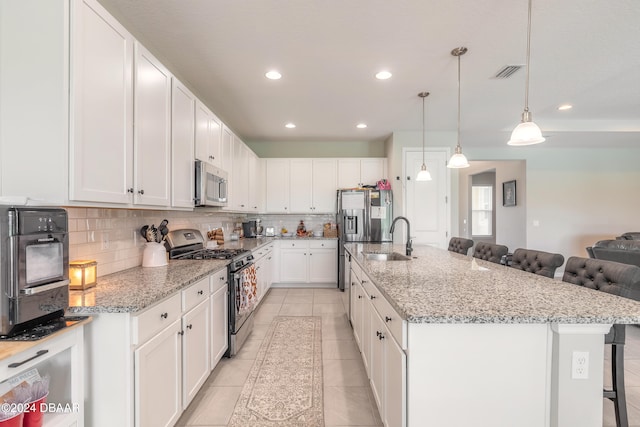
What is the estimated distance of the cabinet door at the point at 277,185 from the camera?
17.6 feet

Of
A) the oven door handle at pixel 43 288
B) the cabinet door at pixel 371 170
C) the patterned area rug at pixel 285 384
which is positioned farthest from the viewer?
the cabinet door at pixel 371 170

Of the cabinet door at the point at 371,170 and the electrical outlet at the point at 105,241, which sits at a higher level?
the cabinet door at the point at 371,170

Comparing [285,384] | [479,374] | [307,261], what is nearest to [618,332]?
[479,374]

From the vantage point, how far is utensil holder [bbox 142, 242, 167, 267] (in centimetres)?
223

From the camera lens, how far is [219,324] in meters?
2.38

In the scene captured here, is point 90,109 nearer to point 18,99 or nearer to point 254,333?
point 18,99

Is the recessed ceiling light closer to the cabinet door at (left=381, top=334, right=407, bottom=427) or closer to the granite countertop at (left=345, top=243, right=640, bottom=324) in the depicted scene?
the granite countertop at (left=345, top=243, right=640, bottom=324)

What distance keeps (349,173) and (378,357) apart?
3916mm

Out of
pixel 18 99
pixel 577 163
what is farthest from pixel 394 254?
pixel 577 163

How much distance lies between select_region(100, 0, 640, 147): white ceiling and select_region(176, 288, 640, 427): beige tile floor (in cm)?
262

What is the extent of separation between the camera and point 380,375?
167 centimetres

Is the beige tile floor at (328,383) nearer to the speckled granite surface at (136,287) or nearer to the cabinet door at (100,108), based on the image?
the speckled granite surface at (136,287)

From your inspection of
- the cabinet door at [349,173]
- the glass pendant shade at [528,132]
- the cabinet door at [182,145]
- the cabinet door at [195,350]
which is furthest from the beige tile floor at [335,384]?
the cabinet door at [349,173]

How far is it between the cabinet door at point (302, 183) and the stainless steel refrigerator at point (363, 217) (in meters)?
0.66
